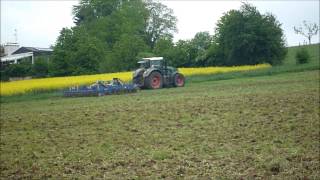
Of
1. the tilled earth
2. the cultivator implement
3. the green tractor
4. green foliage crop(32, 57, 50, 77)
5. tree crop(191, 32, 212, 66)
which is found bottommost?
the tilled earth

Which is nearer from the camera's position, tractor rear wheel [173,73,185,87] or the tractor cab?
the tractor cab

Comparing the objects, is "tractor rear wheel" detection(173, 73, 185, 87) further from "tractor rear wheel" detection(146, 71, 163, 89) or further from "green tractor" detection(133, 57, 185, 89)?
"tractor rear wheel" detection(146, 71, 163, 89)

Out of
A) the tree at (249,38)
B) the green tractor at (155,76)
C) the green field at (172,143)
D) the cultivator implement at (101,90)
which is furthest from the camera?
the tree at (249,38)

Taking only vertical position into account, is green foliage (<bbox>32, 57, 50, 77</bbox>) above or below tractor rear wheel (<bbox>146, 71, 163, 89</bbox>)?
above

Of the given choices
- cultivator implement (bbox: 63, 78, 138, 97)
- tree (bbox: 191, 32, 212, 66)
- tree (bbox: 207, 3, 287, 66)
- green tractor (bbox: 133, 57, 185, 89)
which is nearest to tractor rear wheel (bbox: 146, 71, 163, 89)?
green tractor (bbox: 133, 57, 185, 89)

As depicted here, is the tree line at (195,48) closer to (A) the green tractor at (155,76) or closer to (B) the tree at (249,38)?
(B) the tree at (249,38)

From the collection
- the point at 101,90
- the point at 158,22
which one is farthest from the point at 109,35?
the point at 101,90

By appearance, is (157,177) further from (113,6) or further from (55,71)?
(113,6)

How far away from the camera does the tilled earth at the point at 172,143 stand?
27.3ft

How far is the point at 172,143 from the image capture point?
11.0 metres

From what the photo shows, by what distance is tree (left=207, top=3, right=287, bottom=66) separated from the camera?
51812 millimetres

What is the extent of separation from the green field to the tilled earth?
0.7 inches

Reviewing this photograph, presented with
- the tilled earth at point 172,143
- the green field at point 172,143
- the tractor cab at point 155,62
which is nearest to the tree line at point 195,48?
the tractor cab at point 155,62

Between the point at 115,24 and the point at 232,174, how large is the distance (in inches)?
2397
